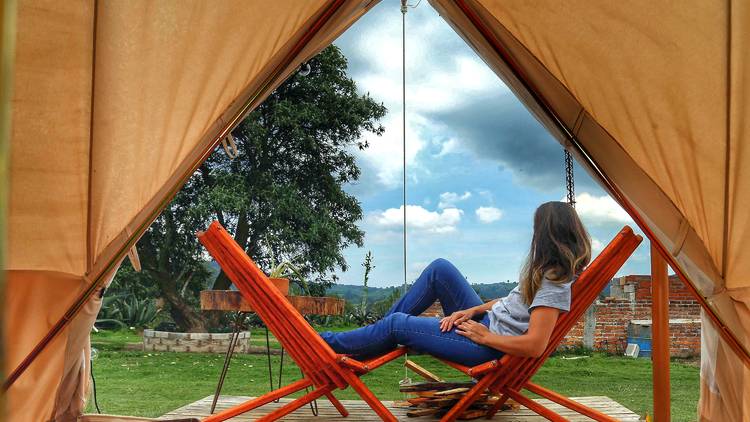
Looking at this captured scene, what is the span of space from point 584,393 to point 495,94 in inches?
259

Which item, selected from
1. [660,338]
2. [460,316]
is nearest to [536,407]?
[460,316]

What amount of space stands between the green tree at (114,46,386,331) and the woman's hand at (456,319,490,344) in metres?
7.66

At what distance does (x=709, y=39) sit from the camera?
253 centimetres

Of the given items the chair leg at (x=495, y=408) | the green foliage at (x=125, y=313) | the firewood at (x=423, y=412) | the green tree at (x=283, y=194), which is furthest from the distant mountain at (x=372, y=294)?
the chair leg at (x=495, y=408)

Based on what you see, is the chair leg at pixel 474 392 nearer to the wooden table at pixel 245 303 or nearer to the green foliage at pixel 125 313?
the wooden table at pixel 245 303

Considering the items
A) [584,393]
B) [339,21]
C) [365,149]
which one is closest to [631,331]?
[584,393]

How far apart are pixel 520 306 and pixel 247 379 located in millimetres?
5830

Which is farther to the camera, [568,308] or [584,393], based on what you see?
[584,393]

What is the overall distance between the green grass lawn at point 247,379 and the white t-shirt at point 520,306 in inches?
140

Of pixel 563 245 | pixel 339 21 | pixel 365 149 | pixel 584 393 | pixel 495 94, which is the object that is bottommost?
→ pixel 584 393

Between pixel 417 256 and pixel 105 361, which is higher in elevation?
pixel 417 256

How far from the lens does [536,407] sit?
276cm

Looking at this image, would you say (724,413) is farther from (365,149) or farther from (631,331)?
(365,149)

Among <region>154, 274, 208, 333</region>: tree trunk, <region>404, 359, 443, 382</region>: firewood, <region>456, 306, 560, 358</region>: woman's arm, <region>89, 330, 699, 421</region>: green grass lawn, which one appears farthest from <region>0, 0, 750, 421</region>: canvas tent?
<region>154, 274, 208, 333</region>: tree trunk
